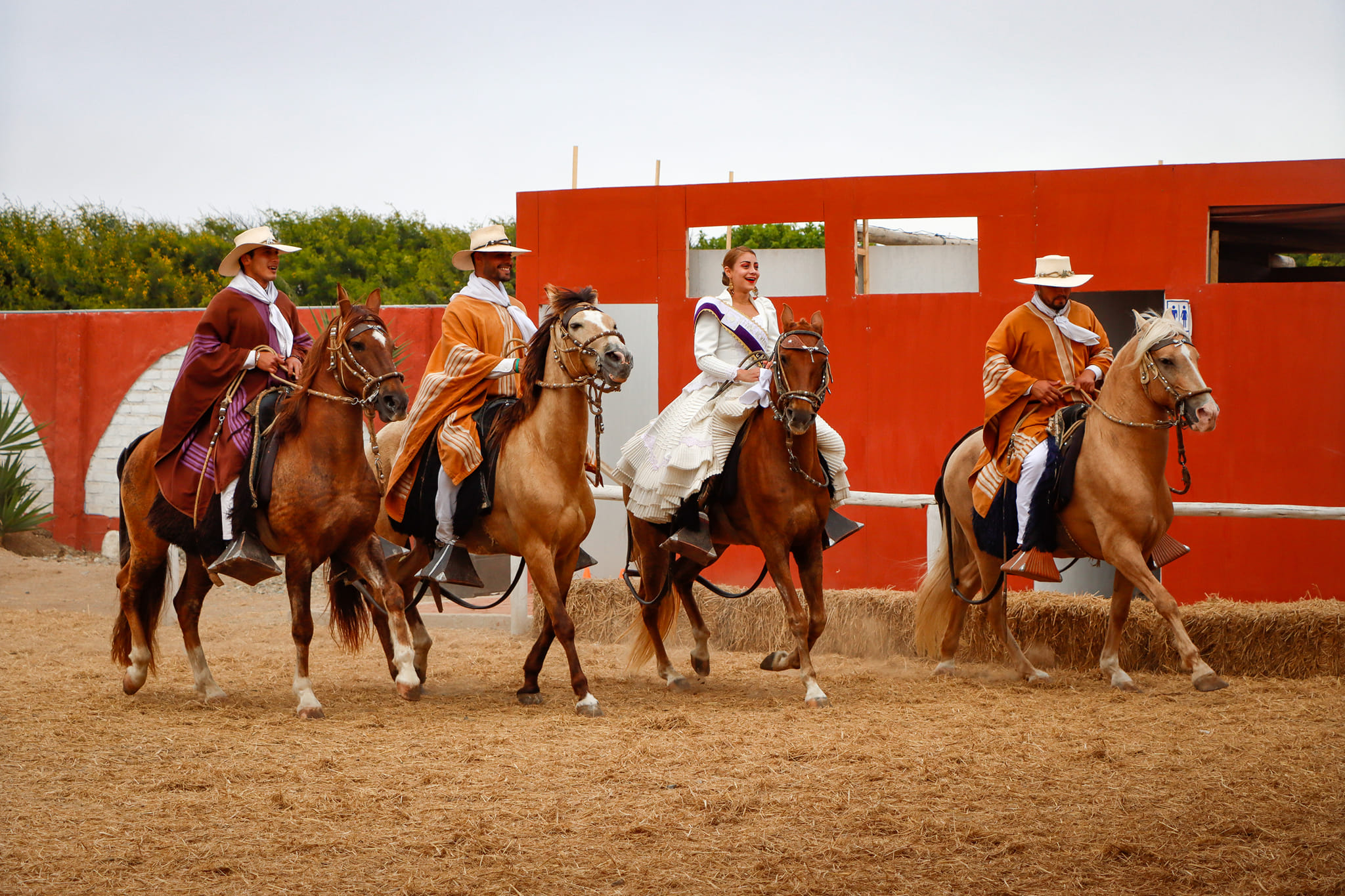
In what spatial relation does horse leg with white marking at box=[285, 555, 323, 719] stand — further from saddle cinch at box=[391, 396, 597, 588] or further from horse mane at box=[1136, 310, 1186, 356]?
horse mane at box=[1136, 310, 1186, 356]

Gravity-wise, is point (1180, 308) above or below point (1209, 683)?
above

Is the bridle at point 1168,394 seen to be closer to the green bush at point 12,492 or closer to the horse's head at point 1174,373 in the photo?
the horse's head at point 1174,373

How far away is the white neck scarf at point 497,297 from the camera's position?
7.47m

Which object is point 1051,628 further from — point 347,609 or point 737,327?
point 347,609

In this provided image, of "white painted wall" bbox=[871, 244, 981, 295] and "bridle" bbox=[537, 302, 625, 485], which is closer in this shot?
"bridle" bbox=[537, 302, 625, 485]

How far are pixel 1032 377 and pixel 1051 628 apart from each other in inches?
67.0

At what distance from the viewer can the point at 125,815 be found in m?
4.55

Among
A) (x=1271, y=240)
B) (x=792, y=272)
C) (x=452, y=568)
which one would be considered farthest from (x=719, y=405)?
(x=1271, y=240)

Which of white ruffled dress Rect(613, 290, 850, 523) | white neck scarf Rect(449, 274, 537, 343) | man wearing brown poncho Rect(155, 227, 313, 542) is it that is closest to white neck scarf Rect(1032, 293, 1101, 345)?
white ruffled dress Rect(613, 290, 850, 523)

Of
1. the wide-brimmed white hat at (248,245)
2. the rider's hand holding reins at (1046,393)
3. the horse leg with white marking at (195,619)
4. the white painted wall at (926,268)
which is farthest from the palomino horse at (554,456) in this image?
the white painted wall at (926,268)

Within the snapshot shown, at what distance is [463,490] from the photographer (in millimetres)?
7016

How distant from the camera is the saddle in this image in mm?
6969

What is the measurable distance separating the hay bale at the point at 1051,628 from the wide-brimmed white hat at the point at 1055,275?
2.11 meters

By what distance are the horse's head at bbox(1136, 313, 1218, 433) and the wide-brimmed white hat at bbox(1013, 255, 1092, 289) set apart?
24.1 inches
